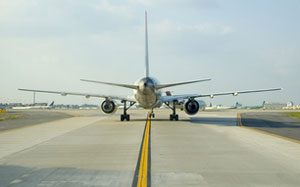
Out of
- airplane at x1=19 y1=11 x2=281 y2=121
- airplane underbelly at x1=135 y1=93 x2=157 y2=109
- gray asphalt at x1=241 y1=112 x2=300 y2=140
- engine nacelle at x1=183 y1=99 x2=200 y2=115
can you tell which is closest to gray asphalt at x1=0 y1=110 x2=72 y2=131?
airplane at x1=19 y1=11 x2=281 y2=121

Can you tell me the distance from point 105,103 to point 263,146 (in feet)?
81.2

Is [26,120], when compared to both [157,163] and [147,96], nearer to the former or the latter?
[147,96]

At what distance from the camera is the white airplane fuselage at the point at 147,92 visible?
36.1m

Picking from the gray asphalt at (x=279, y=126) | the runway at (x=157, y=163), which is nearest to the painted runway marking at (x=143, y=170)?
the runway at (x=157, y=163)

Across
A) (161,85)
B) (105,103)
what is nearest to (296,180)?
(161,85)

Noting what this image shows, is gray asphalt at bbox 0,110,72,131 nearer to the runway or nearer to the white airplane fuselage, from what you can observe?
the white airplane fuselage

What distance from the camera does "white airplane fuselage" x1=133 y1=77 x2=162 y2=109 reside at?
36.1m

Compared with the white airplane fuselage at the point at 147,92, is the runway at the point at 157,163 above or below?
below

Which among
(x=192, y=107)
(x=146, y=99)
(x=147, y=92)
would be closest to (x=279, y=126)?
(x=192, y=107)

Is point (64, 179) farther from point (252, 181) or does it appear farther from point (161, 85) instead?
point (161, 85)

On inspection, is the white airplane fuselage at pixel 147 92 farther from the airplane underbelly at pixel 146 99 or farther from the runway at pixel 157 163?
the runway at pixel 157 163

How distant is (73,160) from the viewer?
14.3 metres

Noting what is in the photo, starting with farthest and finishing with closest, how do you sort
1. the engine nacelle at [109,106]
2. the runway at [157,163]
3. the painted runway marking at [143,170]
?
1. the engine nacelle at [109,106]
2. the runway at [157,163]
3. the painted runway marking at [143,170]

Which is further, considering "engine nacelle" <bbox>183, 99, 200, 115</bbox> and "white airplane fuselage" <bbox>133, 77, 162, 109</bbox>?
"engine nacelle" <bbox>183, 99, 200, 115</bbox>
